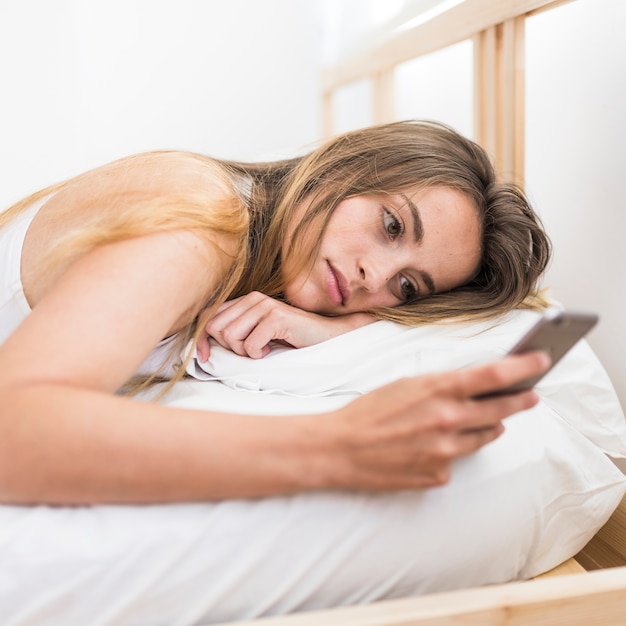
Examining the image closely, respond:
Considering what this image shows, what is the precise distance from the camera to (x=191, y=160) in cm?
100

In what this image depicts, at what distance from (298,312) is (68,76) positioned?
1.65 m

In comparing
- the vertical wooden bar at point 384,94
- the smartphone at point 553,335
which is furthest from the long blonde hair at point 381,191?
the vertical wooden bar at point 384,94

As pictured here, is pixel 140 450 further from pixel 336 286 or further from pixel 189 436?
pixel 336 286

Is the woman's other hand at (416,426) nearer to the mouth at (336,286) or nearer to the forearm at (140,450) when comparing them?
→ the forearm at (140,450)

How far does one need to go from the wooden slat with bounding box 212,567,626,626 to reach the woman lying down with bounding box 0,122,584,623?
12 centimetres

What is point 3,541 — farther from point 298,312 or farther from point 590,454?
point 590,454

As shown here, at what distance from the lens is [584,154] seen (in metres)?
1.34

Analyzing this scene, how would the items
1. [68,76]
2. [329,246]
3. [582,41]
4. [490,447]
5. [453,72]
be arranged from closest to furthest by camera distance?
[490,447] → [329,246] → [582,41] → [453,72] → [68,76]

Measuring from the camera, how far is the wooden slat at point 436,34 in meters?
1.45

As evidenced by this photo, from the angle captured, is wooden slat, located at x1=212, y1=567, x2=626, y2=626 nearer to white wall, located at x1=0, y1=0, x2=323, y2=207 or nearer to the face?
the face

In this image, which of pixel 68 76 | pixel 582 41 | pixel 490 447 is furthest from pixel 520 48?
pixel 68 76

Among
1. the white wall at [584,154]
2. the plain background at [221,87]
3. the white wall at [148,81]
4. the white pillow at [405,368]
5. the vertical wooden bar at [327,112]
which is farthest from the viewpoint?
the vertical wooden bar at [327,112]

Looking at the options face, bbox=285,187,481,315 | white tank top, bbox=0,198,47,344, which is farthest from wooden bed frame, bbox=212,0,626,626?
white tank top, bbox=0,198,47,344

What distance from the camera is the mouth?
3.73ft
